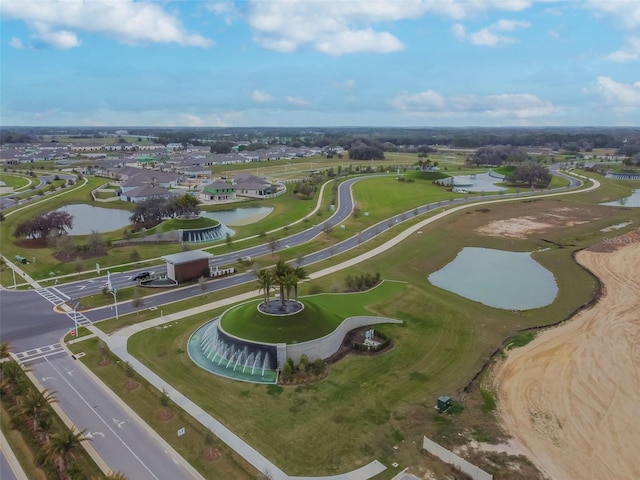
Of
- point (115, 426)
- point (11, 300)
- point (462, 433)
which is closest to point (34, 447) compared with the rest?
point (115, 426)

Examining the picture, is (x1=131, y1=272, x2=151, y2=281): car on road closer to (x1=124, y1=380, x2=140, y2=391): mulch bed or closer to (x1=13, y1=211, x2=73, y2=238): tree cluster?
(x1=124, y1=380, x2=140, y2=391): mulch bed

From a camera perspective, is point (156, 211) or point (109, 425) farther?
point (156, 211)

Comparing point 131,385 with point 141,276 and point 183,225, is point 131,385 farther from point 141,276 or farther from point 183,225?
point 183,225

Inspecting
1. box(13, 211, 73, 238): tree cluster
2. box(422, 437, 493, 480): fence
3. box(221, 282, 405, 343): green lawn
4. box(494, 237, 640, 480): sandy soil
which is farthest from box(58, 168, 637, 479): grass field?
box(13, 211, 73, 238): tree cluster

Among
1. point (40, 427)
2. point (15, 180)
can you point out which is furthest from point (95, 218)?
point (40, 427)

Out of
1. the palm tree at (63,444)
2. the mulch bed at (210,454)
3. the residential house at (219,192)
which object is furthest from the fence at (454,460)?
the residential house at (219,192)
